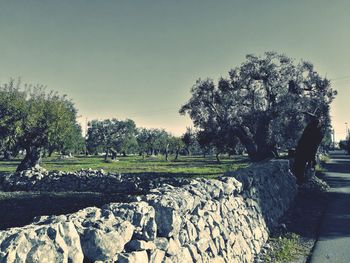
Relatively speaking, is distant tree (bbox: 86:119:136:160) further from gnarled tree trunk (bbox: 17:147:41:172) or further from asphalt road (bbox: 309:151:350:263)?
asphalt road (bbox: 309:151:350:263)

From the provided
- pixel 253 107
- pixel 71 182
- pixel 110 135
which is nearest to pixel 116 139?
pixel 110 135

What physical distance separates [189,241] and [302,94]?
3721cm

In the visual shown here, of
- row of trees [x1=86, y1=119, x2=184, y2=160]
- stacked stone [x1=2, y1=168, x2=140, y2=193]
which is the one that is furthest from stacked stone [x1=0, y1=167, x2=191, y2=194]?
row of trees [x1=86, y1=119, x2=184, y2=160]

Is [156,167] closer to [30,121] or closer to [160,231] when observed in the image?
[30,121]

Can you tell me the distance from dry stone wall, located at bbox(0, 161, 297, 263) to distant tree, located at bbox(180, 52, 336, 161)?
27880 mm

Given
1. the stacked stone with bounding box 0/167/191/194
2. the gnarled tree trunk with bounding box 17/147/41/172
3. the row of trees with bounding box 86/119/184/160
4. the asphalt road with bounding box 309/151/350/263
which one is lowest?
the asphalt road with bounding box 309/151/350/263

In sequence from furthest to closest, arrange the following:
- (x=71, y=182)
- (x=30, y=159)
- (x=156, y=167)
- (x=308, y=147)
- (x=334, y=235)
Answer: (x=156, y=167) → (x=30, y=159) → (x=308, y=147) → (x=71, y=182) → (x=334, y=235)

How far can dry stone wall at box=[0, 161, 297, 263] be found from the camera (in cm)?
438

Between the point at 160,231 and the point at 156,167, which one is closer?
the point at 160,231

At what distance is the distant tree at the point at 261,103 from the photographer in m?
39.9

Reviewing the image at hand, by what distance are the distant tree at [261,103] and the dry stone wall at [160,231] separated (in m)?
27.9

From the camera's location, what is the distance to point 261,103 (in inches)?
1660

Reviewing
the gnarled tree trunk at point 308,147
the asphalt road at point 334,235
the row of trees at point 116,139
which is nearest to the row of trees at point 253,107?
the gnarled tree trunk at point 308,147

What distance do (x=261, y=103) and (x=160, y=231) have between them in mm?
37631
